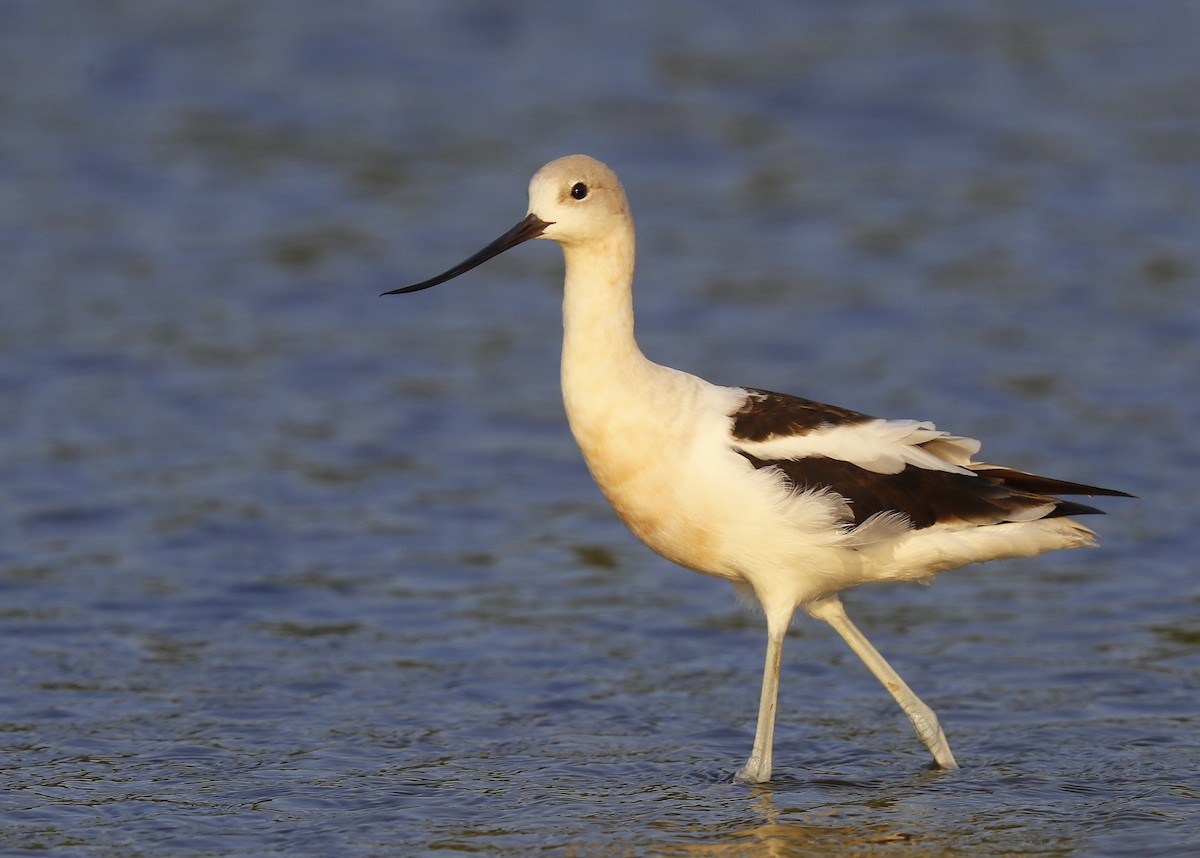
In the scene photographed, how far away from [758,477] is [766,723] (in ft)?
→ 2.93

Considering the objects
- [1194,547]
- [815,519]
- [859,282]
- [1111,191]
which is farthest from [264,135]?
[815,519]

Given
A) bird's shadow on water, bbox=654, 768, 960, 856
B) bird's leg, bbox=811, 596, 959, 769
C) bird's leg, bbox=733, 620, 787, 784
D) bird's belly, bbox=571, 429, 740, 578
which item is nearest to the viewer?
bird's shadow on water, bbox=654, 768, 960, 856

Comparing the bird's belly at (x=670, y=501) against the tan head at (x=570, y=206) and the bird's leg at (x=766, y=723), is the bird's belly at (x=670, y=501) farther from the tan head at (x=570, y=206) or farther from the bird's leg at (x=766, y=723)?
the tan head at (x=570, y=206)

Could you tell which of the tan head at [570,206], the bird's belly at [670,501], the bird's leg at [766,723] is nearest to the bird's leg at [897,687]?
the bird's leg at [766,723]

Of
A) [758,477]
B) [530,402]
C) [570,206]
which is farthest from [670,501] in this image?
[530,402]

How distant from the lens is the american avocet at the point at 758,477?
22.7ft

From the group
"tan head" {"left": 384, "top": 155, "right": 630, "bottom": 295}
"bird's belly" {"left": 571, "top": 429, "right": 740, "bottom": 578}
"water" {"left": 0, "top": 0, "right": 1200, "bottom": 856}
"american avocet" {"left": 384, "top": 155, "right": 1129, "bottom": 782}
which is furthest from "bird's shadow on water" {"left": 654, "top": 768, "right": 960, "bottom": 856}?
"tan head" {"left": 384, "top": 155, "right": 630, "bottom": 295}

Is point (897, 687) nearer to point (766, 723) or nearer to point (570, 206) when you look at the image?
point (766, 723)

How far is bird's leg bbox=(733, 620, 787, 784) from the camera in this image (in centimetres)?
701

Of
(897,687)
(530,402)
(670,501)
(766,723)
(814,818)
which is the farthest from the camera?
(530,402)

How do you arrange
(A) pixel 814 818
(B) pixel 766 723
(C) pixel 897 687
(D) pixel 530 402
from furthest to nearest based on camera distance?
(D) pixel 530 402 → (C) pixel 897 687 → (B) pixel 766 723 → (A) pixel 814 818

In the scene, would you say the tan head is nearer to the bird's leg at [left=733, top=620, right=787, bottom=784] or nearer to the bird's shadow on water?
the bird's leg at [left=733, top=620, right=787, bottom=784]

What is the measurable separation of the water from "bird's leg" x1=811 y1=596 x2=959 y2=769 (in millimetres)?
110

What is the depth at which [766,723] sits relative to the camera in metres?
7.04
